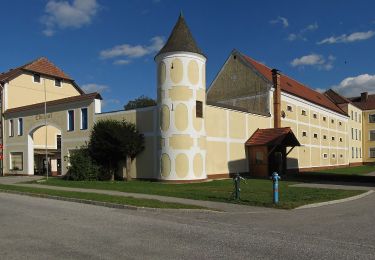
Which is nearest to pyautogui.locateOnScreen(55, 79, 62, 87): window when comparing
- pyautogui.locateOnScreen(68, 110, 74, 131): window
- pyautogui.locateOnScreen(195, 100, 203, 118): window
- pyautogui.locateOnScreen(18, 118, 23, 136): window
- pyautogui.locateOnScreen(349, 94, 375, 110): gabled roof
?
pyautogui.locateOnScreen(18, 118, 23, 136): window

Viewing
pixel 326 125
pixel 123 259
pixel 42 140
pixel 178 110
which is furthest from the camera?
pixel 326 125

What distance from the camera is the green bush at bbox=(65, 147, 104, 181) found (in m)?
28.8

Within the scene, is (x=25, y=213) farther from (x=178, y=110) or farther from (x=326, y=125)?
(x=326, y=125)

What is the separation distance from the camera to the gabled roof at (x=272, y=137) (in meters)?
31.6

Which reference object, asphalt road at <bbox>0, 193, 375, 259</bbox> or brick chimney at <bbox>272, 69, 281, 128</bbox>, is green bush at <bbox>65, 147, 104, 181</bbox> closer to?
asphalt road at <bbox>0, 193, 375, 259</bbox>

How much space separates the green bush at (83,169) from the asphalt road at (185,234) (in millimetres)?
15447

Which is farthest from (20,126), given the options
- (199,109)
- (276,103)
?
(276,103)

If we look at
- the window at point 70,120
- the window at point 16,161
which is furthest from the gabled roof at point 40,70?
the window at point 70,120

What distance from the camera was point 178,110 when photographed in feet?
88.1

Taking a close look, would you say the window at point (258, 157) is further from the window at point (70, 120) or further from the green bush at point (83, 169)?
the window at point (70, 120)

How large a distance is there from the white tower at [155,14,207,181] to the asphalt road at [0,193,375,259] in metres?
13.4

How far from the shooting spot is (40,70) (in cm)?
4128

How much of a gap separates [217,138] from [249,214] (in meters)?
17.7

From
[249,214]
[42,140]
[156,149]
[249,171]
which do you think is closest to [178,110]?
[156,149]
